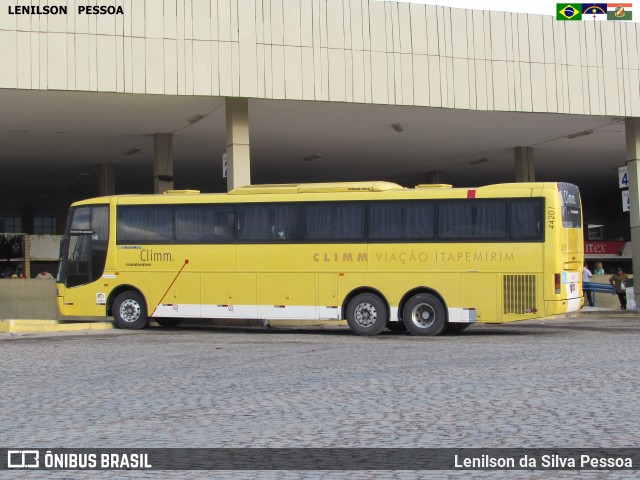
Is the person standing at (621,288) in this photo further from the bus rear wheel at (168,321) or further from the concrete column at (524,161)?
the bus rear wheel at (168,321)

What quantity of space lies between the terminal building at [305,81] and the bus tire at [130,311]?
434 cm

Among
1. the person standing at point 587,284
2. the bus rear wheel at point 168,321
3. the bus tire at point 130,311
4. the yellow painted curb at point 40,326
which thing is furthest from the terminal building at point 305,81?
the yellow painted curb at point 40,326

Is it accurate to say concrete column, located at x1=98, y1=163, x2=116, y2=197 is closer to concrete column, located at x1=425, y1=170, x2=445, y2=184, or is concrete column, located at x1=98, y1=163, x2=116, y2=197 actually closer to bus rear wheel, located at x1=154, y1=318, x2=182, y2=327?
concrete column, located at x1=425, y1=170, x2=445, y2=184

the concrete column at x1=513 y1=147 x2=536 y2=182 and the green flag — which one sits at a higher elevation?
the green flag

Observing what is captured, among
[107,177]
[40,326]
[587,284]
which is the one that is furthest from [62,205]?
[40,326]

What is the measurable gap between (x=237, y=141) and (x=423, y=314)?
26.6ft

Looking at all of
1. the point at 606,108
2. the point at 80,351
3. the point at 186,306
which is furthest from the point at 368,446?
the point at 606,108

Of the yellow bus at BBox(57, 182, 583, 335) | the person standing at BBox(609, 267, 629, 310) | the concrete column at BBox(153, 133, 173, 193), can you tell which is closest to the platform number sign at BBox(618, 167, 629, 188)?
the person standing at BBox(609, 267, 629, 310)

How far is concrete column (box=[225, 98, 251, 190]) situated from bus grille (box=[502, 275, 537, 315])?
837 cm

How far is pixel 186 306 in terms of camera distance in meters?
23.5

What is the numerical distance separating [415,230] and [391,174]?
2442 cm

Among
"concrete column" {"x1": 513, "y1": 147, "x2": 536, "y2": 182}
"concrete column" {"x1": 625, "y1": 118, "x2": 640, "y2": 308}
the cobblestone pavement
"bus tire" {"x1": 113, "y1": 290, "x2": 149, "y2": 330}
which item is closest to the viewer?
the cobblestone pavement

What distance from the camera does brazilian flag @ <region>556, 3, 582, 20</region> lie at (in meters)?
28.6

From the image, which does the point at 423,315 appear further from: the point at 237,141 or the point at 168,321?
the point at 237,141
